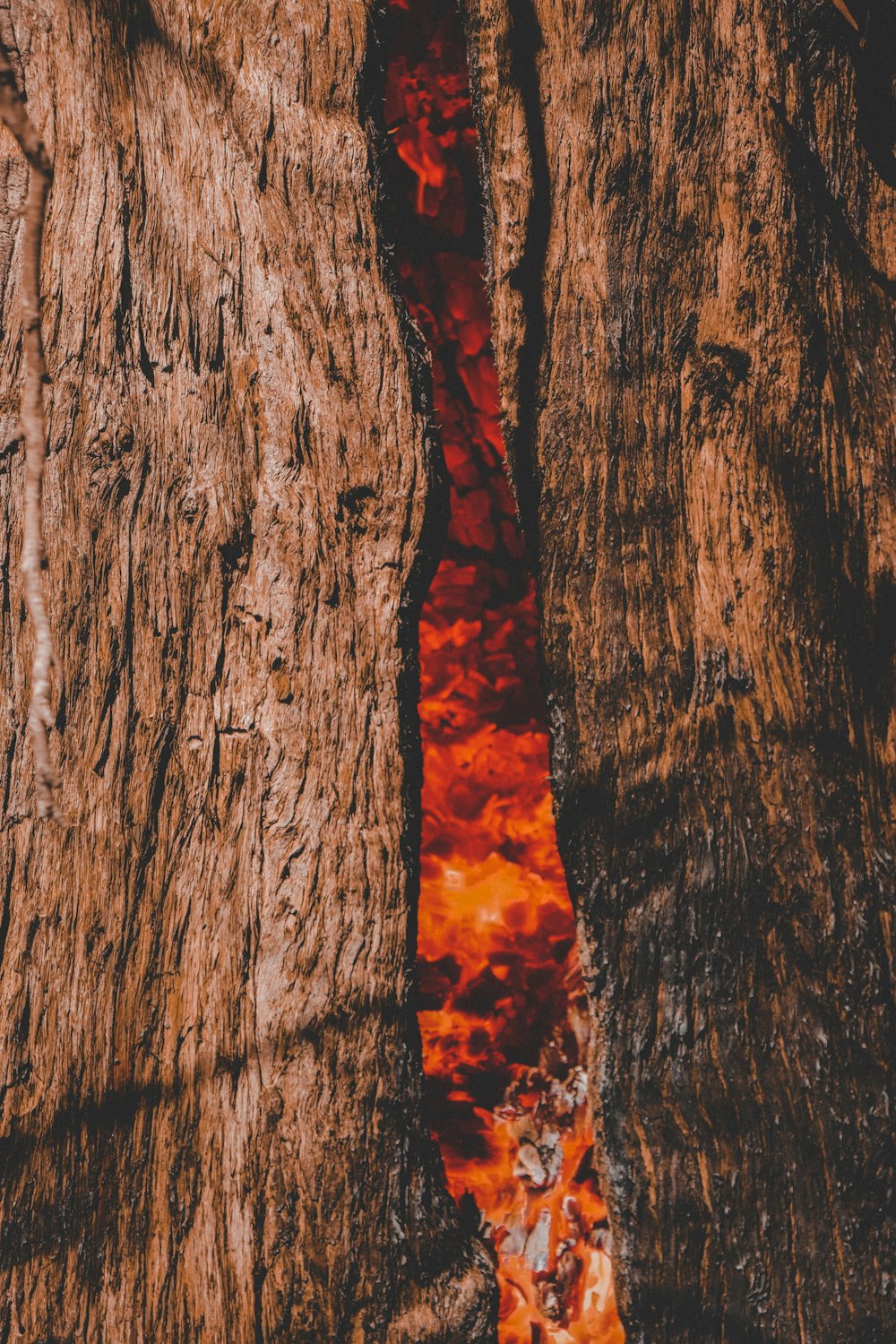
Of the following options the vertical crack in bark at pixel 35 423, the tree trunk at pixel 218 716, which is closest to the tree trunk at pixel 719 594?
the tree trunk at pixel 218 716

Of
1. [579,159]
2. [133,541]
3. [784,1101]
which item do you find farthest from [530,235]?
[784,1101]

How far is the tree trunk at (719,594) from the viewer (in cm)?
128

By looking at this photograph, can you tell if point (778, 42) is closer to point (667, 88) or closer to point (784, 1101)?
point (667, 88)

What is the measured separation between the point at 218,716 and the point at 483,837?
4.24 feet

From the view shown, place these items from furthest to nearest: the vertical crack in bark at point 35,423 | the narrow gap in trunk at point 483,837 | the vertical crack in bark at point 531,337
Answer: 1. the narrow gap in trunk at point 483,837
2. the vertical crack in bark at point 531,337
3. the vertical crack in bark at point 35,423

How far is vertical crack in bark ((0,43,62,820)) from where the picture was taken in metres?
0.87

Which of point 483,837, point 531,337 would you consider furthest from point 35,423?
point 483,837

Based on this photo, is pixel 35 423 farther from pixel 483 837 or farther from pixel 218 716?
pixel 483 837

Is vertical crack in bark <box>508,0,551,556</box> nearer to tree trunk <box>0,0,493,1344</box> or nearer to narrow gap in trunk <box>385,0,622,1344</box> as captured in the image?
tree trunk <box>0,0,493,1344</box>

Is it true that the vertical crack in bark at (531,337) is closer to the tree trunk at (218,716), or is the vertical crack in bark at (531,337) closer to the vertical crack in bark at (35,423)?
the tree trunk at (218,716)

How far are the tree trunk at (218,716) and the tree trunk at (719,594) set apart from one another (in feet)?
1.07

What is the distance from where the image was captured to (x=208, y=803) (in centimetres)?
148

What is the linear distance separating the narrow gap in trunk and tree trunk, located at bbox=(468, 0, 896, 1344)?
0.98 metres

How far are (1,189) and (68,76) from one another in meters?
0.31
